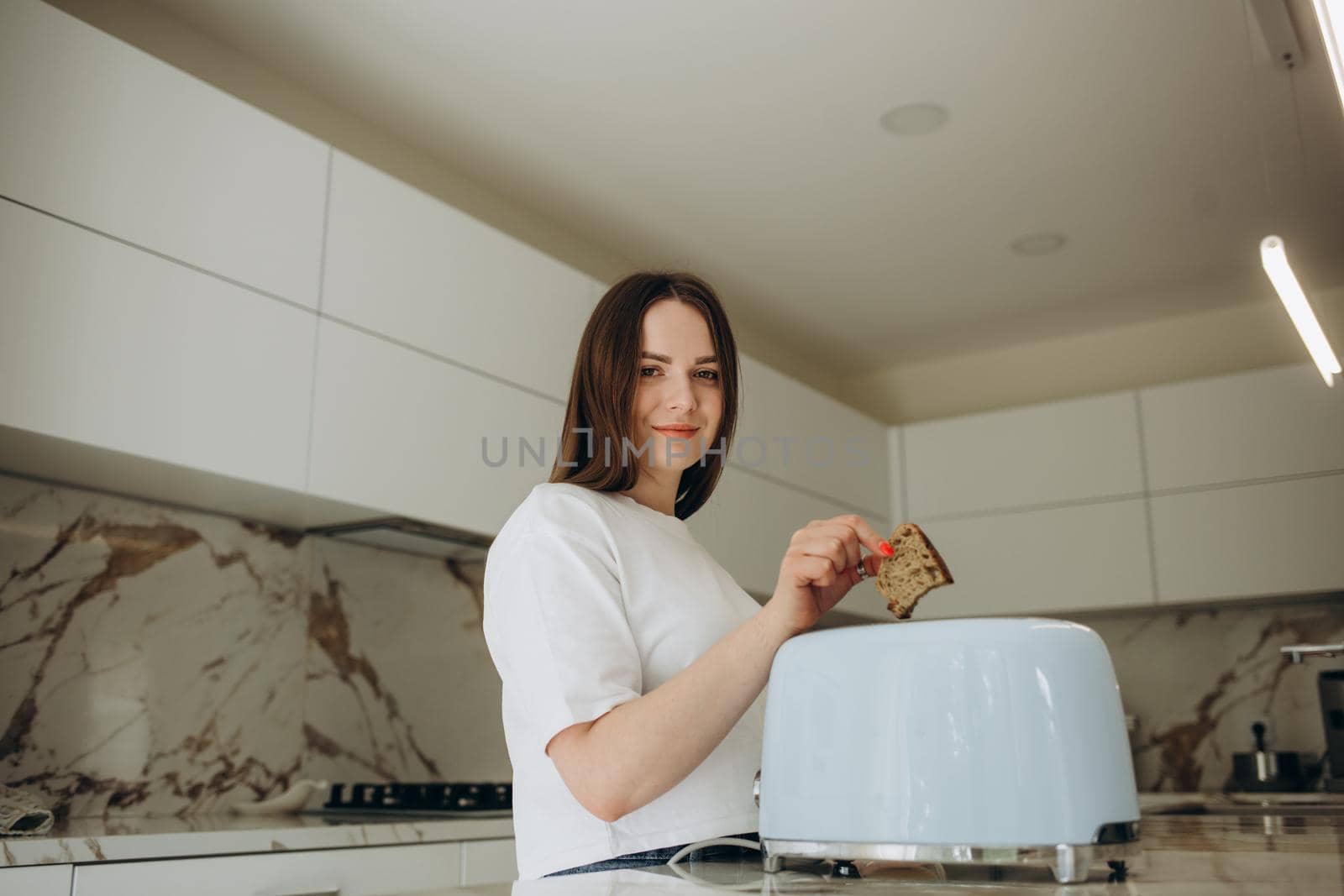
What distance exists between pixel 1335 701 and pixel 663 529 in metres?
2.83

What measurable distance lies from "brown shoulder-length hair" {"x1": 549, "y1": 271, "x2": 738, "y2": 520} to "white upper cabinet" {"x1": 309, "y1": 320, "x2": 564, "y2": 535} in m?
1.06

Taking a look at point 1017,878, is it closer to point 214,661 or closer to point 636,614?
point 636,614

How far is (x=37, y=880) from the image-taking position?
1570mm

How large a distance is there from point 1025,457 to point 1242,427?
640 millimetres

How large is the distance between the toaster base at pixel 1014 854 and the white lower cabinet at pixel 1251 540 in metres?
2.93

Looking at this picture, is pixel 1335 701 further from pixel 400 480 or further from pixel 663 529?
pixel 663 529

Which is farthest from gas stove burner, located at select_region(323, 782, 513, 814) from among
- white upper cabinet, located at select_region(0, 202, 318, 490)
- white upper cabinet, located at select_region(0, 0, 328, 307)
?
white upper cabinet, located at select_region(0, 0, 328, 307)

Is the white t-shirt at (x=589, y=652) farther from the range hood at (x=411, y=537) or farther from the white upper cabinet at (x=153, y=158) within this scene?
the range hood at (x=411, y=537)

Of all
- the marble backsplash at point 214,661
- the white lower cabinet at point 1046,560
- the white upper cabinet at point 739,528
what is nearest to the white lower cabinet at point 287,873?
the marble backsplash at point 214,661

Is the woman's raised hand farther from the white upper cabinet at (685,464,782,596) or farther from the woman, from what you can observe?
the white upper cabinet at (685,464,782,596)

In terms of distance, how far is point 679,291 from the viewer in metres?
1.32

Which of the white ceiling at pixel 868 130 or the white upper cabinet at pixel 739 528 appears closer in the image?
the white ceiling at pixel 868 130

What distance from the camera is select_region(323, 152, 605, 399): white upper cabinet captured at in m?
2.32

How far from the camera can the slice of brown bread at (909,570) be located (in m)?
0.94
